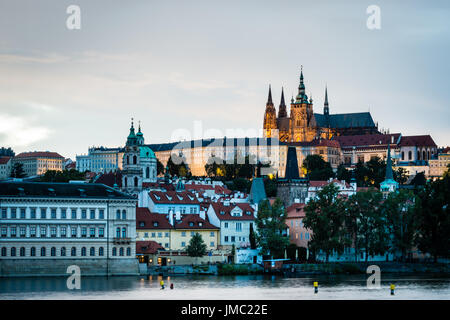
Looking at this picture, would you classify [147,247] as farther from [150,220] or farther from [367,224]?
[367,224]

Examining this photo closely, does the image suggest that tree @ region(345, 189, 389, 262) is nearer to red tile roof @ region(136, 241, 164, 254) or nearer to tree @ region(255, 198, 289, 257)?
tree @ region(255, 198, 289, 257)

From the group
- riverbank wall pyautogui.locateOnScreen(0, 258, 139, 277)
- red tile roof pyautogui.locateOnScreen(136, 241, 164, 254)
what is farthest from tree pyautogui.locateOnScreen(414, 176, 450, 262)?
riverbank wall pyautogui.locateOnScreen(0, 258, 139, 277)

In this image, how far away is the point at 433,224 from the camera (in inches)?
3760

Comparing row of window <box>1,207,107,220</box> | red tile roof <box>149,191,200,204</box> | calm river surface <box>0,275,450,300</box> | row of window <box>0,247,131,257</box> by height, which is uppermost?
red tile roof <box>149,191,200,204</box>

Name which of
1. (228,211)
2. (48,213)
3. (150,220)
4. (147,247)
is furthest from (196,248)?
(48,213)

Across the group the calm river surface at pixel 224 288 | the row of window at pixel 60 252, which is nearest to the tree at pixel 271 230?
the calm river surface at pixel 224 288

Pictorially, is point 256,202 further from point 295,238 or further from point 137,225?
point 137,225

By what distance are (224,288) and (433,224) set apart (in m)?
36.3

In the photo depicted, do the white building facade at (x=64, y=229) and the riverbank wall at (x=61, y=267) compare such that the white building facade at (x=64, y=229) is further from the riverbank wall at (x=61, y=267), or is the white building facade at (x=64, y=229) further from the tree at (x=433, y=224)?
the tree at (x=433, y=224)

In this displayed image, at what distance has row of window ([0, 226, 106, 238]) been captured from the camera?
77.2m

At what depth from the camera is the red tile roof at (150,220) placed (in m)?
90.0

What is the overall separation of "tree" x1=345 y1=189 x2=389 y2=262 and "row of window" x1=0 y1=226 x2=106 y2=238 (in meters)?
26.1
